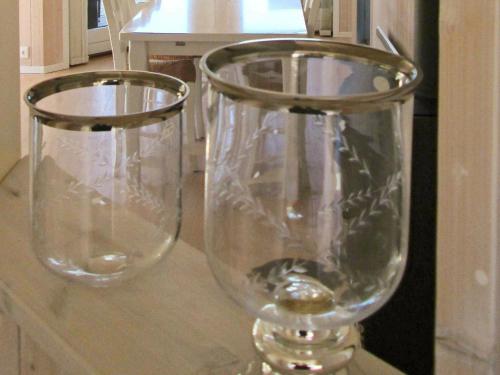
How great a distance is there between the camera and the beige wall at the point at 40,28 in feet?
18.7

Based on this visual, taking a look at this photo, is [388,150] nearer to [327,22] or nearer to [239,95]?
[239,95]

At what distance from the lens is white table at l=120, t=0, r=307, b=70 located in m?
3.02

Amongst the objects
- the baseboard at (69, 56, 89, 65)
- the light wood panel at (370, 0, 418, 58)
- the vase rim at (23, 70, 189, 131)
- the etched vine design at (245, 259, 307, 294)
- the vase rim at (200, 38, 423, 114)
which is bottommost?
the baseboard at (69, 56, 89, 65)

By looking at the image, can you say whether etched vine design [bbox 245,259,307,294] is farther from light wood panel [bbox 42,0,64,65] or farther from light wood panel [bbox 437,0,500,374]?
light wood panel [bbox 42,0,64,65]

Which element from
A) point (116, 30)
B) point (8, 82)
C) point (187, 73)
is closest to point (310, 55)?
point (8, 82)

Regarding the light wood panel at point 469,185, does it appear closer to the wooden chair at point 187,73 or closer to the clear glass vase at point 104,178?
the clear glass vase at point 104,178

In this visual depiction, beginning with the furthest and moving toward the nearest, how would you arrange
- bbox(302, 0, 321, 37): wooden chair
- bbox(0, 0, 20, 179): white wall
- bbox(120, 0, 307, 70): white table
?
bbox(302, 0, 321, 37): wooden chair < bbox(120, 0, 307, 70): white table < bbox(0, 0, 20, 179): white wall

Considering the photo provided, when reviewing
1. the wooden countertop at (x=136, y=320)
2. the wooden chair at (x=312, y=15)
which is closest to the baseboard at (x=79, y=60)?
the wooden chair at (x=312, y=15)

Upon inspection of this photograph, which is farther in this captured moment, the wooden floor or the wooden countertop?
the wooden floor

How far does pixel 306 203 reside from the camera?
561 mm

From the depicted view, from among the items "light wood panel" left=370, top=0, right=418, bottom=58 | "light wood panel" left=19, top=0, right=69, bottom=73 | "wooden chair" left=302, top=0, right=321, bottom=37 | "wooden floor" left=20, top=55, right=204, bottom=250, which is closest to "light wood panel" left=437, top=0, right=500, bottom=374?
"light wood panel" left=370, top=0, right=418, bottom=58

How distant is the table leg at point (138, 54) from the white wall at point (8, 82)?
1953mm

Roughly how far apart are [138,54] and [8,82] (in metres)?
2.01

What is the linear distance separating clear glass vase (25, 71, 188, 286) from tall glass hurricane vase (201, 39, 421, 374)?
0.14m
